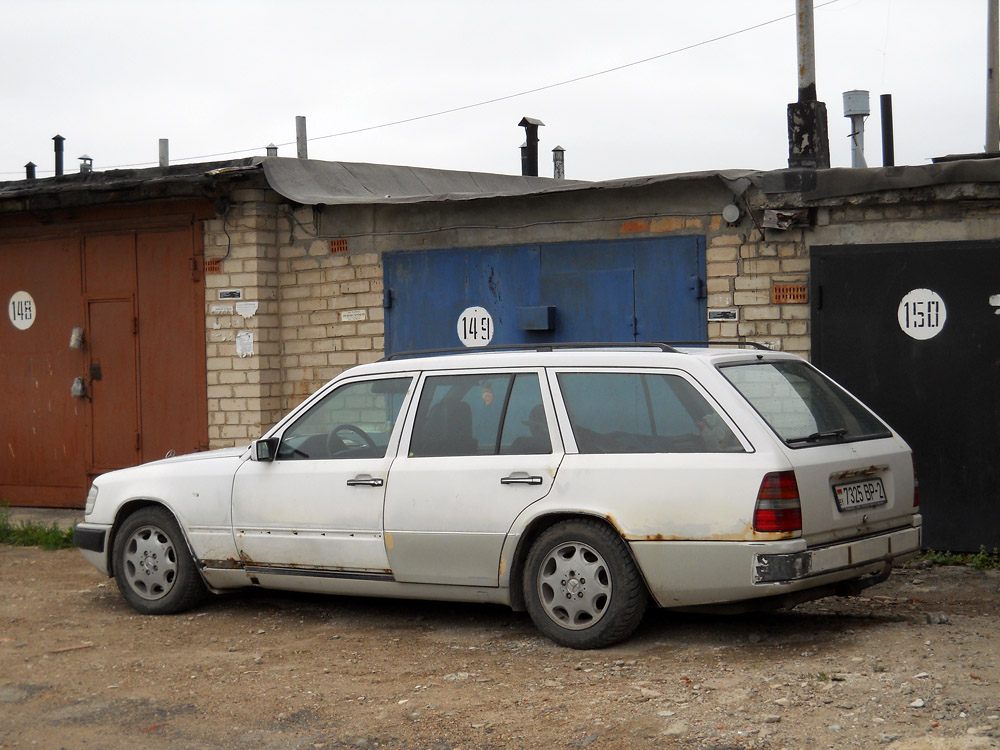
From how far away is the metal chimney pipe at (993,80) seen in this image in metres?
21.3

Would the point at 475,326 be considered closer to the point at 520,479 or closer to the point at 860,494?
the point at 520,479

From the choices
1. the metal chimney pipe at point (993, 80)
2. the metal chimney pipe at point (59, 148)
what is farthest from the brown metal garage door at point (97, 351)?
the metal chimney pipe at point (59, 148)

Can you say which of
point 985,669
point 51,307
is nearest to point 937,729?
point 985,669

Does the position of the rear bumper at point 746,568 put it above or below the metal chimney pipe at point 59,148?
below

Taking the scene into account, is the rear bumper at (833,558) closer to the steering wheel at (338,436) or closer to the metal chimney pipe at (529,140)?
the steering wheel at (338,436)

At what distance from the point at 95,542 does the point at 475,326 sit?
3.76 m

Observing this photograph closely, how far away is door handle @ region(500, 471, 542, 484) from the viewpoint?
20.4 ft

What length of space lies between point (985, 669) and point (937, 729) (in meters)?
0.93

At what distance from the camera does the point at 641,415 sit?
614cm

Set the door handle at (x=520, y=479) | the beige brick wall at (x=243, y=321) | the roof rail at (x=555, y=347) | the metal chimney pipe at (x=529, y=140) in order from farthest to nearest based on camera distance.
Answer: the metal chimney pipe at (x=529, y=140)
the beige brick wall at (x=243, y=321)
the roof rail at (x=555, y=347)
the door handle at (x=520, y=479)

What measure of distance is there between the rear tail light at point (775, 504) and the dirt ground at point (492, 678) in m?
0.61

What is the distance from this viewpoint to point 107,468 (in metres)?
12.0

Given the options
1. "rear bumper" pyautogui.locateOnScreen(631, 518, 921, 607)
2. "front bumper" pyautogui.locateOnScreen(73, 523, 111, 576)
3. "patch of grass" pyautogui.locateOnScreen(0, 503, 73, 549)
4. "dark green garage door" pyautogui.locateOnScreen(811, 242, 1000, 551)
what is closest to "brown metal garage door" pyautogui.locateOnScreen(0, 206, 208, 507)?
"patch of grass" pyautogui.locateOnScreen(0, 503, 73, 549)

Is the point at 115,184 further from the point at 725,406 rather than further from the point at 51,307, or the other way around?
the point at 725,406
